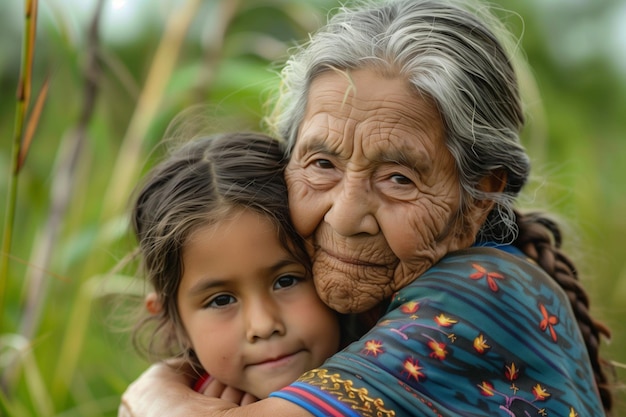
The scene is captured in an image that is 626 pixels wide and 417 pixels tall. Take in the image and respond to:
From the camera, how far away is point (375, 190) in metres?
2.21

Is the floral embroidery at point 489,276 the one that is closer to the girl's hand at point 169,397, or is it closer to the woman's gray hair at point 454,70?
the woman's gray hair at point 454,70

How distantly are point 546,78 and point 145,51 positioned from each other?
2.53 meters

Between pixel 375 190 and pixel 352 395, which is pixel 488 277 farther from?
pixel 352 395

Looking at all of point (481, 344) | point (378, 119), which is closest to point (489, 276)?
point (481, 344)

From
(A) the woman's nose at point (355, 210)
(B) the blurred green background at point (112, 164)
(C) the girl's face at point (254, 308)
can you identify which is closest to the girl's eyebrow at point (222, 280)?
(C) the girl's face at point (254, 308)

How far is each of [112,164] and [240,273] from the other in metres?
2.20

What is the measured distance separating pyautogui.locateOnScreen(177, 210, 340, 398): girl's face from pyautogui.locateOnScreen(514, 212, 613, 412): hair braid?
59 cm

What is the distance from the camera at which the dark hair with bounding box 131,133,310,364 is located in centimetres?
241

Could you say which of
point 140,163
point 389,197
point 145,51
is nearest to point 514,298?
point 389,197

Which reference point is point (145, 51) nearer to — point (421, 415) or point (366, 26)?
point (366, 26)

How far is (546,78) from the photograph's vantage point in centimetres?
587

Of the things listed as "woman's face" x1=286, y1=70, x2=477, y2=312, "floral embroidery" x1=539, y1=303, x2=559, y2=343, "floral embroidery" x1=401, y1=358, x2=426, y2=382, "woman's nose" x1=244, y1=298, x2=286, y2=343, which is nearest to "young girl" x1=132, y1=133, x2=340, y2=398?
"woman's nose" x1=244, y1=298, x2=286, y2=343

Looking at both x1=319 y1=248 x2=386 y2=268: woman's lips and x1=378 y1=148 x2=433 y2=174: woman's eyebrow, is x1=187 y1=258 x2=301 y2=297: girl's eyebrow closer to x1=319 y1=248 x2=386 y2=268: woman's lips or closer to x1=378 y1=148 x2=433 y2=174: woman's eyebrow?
x1=319 y1=248 x2=386 y2=268: woman's lips

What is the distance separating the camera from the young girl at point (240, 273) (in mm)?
2354
